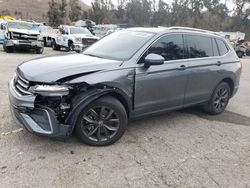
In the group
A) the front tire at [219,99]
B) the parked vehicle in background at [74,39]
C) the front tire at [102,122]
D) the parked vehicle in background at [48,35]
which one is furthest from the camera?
the parked vehicle in background at [48,35]

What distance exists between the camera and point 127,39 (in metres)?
4.91

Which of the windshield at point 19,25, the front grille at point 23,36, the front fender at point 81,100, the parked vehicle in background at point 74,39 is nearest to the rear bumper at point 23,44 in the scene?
the front grille at point 23,36

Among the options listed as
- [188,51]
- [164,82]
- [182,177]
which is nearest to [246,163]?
[182,177]

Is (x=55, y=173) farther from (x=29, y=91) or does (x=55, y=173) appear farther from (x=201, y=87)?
(x=201, y=87)

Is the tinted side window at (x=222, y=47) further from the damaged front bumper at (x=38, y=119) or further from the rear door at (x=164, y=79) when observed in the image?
the damaged front bumper at (x=38, y=119)

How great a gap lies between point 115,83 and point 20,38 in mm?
14087

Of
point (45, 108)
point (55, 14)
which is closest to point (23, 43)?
point (45, 108)

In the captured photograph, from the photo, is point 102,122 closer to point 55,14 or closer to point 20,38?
point 20,38

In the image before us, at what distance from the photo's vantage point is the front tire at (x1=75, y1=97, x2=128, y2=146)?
394 cm

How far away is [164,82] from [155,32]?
857 mm

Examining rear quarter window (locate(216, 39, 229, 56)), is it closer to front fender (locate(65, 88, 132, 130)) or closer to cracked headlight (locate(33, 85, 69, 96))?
front fender (locate(65, 88, 132, 130))

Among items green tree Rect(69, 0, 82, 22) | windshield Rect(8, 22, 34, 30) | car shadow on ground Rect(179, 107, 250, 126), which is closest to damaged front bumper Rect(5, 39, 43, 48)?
windshield Rect(8, 22, 34, 30)

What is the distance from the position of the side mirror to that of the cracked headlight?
1.33 m

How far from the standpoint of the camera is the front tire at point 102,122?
12.9ft
